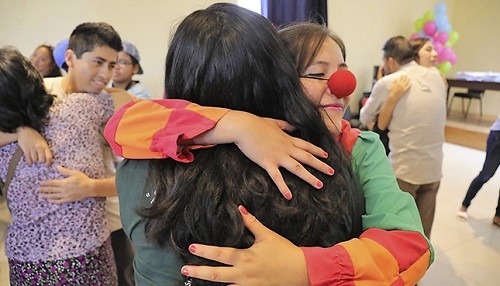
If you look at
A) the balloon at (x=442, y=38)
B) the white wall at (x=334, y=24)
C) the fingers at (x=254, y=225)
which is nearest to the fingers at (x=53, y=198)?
the fingers at (x=254, y=225)

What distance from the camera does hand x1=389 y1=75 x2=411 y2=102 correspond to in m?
2.07

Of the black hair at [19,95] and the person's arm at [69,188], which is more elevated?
the black hair at [19,95]

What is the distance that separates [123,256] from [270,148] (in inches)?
48.5

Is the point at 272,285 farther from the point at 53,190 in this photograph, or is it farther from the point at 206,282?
the point at 53,190

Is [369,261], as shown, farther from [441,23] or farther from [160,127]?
[441,23]

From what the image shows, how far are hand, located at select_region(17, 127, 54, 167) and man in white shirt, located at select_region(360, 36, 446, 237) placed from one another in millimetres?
1752

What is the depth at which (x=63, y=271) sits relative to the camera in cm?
113

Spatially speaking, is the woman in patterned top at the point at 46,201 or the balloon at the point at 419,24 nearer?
the woman in patterned top at the point at 46,201

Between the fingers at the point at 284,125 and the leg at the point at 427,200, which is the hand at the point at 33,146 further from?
the leg at the point at 427,200

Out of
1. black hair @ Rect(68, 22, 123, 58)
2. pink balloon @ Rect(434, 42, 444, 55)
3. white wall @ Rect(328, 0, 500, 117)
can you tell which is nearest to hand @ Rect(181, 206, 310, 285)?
black hair @ Rect(68, 22, 123, 58)

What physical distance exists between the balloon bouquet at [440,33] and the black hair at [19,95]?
5.47 m

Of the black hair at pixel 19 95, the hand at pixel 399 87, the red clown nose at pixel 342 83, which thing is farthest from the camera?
the hand at pixel 399 87

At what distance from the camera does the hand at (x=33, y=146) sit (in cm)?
105

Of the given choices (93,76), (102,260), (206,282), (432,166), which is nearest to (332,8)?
(432,166)
